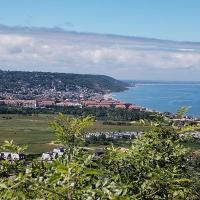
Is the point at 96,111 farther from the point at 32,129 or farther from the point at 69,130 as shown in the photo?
the point at 69,130

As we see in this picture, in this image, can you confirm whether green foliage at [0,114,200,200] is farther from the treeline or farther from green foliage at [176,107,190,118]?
the treeline

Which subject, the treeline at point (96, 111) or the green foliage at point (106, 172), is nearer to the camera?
the green foliage at point (106, 172)

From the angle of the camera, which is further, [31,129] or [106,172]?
[31,129]

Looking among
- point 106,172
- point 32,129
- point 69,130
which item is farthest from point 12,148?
point 32,129

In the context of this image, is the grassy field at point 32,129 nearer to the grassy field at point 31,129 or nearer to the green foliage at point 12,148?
the grassy field at point 31,129

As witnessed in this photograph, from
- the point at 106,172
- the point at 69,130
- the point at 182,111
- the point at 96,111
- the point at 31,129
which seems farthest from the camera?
the point at 96,111

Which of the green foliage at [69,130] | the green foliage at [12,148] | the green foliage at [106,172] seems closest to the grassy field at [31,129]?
the green foliage at [106,172]

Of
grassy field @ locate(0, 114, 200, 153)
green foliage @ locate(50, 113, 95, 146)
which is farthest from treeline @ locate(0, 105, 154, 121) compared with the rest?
green foliage @ locate(50, 113, 95, 146)

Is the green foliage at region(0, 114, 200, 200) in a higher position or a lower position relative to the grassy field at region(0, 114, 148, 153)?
higher

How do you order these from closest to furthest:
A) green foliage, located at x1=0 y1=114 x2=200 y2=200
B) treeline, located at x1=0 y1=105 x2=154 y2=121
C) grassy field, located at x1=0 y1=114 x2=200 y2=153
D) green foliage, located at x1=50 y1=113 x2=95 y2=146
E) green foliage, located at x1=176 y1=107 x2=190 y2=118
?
1. green foliage, located at x1=0 y1=114 x2=200 y2=200
2. green foliage, located at x1=50 y1=113 x2=95 y2=146
3. green foliage, located at x1=176 y1=107 x2=190 y2=118
4. grassy field, located at x1=0 y1=114 x2=200 y2=153
5. treeline, located at x1=0 y1=105 x2=154 y2=121

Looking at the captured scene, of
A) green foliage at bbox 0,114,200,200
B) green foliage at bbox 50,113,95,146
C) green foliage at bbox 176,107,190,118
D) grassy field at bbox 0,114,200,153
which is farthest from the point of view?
grassy field at bbox 0,114,200,153
